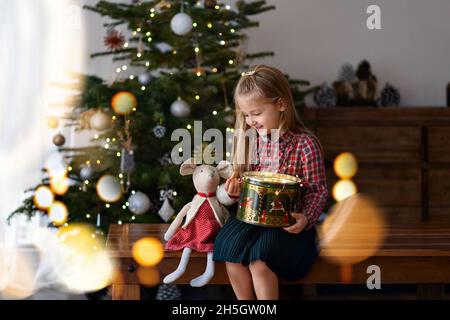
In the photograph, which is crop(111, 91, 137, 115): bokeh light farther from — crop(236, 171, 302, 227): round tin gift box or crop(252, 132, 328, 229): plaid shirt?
crop(236, 171, 302, 227): round tin gift box

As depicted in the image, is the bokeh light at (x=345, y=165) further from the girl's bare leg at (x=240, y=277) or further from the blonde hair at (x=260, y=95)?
the girl's bare leg at (x=240, y=277)

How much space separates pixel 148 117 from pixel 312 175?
117 centimetres

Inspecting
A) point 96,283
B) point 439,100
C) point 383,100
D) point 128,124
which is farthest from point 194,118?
point 439,100

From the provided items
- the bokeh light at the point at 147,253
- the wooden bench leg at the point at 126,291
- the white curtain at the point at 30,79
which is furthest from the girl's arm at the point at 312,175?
the white curtain at the point at 30,79

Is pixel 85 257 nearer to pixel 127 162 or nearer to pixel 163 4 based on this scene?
pixel 127 162

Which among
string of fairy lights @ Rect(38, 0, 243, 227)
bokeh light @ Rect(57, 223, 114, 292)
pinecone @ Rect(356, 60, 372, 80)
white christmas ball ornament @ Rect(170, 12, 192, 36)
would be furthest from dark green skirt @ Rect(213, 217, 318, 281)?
pinecone @ Rect(356, 60, 372, 80)

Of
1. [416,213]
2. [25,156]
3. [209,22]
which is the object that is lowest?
[416,213]

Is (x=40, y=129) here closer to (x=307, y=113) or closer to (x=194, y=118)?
(x=194, y=118)

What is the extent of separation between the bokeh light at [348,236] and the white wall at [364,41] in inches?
45.2

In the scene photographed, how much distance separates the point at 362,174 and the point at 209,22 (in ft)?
3.90

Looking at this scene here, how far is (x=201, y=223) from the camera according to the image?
231 centimetres

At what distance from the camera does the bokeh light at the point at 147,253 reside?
2.25 metres

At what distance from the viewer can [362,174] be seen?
383 cm

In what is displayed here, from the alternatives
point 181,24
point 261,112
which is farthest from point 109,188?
point 261,112
